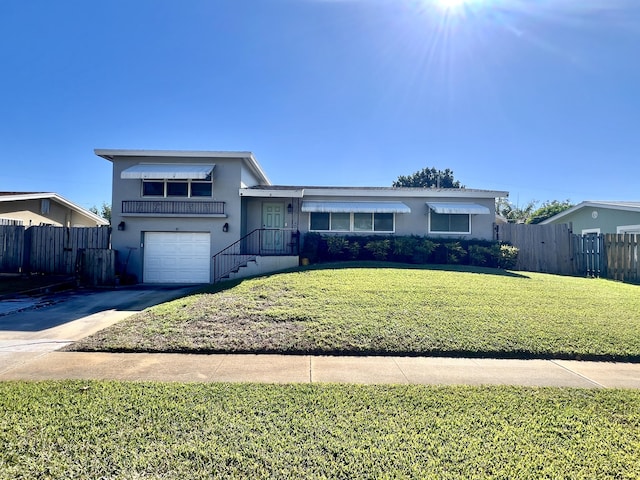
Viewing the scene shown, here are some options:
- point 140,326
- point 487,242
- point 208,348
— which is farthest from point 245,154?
point 487,242

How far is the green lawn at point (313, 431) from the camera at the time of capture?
2.49 meters

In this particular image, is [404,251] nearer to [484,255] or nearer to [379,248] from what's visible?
[379,248]

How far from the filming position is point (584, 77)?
12.0 metres

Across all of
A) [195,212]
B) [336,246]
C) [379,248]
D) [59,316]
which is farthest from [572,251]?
[59,316]

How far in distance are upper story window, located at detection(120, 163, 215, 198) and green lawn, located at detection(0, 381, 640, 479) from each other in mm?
10692

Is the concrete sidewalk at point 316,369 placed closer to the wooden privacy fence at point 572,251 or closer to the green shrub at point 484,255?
the green shrub at point 484,255

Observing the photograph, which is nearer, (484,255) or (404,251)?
(404,251)

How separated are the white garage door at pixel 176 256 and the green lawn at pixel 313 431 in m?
10.4

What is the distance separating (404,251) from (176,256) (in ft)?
33.3

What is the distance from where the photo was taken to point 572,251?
1455 cm

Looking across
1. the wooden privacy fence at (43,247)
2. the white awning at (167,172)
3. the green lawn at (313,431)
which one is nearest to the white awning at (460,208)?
the white awning at (167,172)

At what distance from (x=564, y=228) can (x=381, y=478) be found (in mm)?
16615

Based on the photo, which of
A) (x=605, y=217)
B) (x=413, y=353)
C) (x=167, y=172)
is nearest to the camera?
(x=413, y=353)

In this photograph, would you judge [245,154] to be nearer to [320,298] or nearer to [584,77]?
[320,298]
